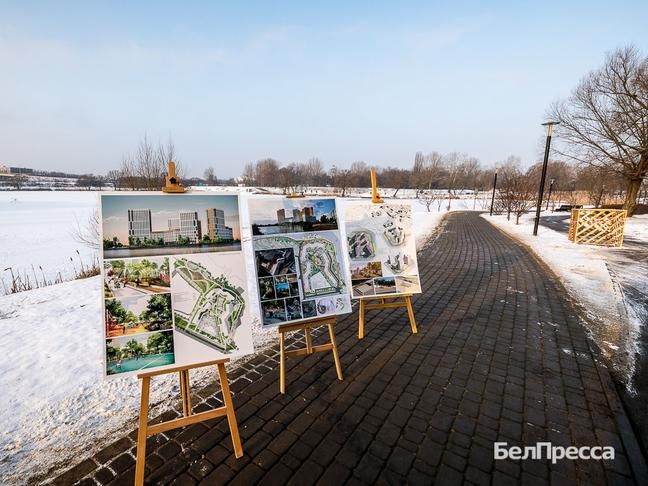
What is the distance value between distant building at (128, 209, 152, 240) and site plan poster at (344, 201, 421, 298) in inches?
106

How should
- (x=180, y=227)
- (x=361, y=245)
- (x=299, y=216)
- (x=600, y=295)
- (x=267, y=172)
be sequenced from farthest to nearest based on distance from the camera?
(x=267, y=172)
(x=600, y=295)
(x=361, y=245)
(x=299, y=216)
(x=180, y=227)

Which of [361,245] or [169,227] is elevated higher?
[169,227]

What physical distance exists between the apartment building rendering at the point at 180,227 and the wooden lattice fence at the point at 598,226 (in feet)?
49.9

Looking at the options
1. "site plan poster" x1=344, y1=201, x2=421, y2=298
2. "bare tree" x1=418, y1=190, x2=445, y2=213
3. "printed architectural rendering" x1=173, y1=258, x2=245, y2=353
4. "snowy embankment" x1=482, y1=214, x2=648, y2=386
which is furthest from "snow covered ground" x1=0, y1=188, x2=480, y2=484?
"bare tree" x1=418, y1=190, x2=445, y2=213

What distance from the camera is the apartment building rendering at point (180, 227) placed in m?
2.37

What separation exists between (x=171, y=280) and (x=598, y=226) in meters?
16.5

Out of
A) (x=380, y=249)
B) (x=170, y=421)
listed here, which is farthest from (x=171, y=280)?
(x=380, y=249)

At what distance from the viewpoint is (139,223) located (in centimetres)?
238

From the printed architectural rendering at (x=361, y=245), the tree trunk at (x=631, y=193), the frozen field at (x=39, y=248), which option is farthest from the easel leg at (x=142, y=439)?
the tree trunk at (x=631, y=193)

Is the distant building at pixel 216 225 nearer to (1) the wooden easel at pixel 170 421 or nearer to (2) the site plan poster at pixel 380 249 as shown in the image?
(1) the wooden easel at pixel 170 421

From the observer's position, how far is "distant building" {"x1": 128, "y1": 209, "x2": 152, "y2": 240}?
235 centimetres

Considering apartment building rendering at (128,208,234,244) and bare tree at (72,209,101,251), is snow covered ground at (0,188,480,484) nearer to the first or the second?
apartment building rendering at (128,208,234,244)

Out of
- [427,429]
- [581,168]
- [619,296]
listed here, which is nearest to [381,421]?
[427,429]

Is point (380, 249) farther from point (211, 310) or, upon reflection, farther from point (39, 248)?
point (39, 248)
